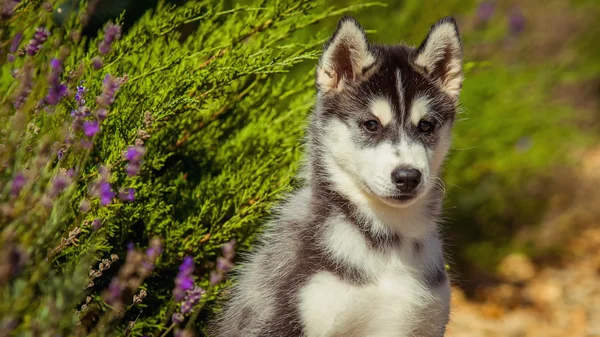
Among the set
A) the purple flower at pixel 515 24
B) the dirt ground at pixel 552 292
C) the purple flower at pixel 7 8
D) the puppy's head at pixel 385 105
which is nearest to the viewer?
the purple flower at pixel 7 8

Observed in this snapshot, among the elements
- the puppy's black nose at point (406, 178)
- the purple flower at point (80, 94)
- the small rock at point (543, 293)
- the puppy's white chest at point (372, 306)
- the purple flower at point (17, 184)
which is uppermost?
the purple flower at point (80, 94)

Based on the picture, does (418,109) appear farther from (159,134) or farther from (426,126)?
(159,134)

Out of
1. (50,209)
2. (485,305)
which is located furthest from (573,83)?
(50,209)

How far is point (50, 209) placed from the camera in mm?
2527

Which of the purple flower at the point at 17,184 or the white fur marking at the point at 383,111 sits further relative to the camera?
the white fur marking at the point at 383,111

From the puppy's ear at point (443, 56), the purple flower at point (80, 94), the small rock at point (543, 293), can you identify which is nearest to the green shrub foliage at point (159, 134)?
the purple flower at point (80, 94)

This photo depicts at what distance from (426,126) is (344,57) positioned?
1.65 feet

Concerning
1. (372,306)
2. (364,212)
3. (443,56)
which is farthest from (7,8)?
(443,56)

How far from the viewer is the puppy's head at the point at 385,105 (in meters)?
3.26

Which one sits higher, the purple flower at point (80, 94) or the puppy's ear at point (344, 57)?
the purple flower at point (80, 94)

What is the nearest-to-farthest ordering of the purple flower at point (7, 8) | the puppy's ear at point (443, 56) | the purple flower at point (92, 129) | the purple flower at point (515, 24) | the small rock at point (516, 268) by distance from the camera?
the purple flower at point (7, 8) < the purple flower at point (92, 129) < the puppy's ear at point (443, 56) < the small rock at point (516, 268) < the purple flower at point (515, 24)

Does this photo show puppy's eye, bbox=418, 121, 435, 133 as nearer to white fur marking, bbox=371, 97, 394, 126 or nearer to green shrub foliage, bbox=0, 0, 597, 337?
white fur marking, bbox=371, 97, 394, 126

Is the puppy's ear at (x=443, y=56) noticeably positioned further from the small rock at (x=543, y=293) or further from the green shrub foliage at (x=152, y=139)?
the small rock at (x=543, y=293)

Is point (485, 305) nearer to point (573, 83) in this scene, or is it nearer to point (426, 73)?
point (426, 73)
